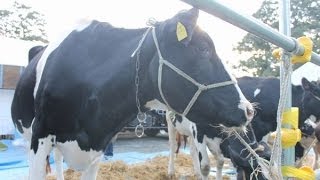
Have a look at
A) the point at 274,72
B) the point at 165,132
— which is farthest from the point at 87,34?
the point at 274,72

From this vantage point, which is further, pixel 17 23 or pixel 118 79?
pixel 17 23

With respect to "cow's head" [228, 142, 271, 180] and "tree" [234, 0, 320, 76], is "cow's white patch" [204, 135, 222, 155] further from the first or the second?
"tree" [234, 0, 320, 76]

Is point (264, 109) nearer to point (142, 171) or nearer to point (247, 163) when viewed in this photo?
point (247, 163)

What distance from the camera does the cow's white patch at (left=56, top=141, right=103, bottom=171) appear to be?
2811 mm

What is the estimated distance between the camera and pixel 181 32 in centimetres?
223

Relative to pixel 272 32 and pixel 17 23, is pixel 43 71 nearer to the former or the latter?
pixel 272 32

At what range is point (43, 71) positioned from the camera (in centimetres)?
296

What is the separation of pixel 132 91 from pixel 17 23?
3269 centimetres

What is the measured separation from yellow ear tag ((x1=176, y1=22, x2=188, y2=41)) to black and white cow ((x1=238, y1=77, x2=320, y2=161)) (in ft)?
10.8

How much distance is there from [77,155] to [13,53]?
10963mm

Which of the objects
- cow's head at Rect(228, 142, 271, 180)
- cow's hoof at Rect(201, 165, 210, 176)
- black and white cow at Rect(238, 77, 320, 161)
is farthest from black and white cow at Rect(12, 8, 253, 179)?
Result: black and white cow at Rect(238, 77, 320, 161)

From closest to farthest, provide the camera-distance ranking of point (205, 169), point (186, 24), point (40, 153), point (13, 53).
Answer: point (186, 24), point (40, 153), point (205, 169), point (13, 53)

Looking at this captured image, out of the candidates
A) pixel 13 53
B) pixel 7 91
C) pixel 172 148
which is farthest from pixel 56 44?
pixel 13 53

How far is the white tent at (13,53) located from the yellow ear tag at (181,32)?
10951 mm
